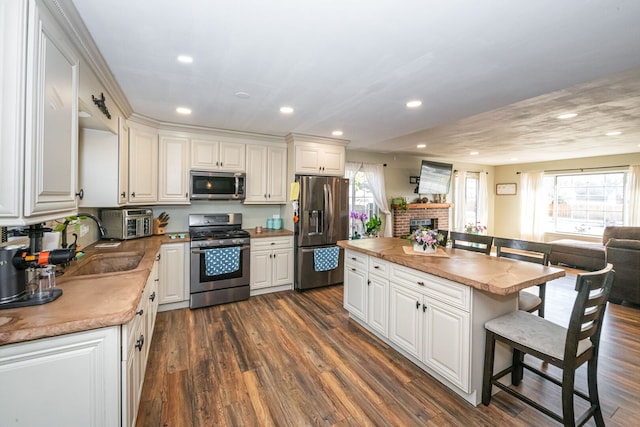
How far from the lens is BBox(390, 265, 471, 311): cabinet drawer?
6.32 feet

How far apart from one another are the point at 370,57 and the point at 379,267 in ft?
5.94

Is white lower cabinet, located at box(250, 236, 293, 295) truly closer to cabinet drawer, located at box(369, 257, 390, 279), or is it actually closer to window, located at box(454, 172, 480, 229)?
cabinet drawer, located at box(369, 257, 390, 279)

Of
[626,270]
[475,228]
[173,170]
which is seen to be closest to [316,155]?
[173,170]

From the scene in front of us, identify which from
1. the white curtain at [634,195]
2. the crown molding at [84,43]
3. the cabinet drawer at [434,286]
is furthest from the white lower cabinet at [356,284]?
the white curtain at [634,195]

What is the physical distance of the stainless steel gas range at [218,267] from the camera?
11.6 feet

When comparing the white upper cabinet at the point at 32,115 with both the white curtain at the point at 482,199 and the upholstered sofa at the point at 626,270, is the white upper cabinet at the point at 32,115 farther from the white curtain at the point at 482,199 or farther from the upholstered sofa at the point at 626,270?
the white curtain at the point at 482,199

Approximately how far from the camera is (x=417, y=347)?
230cm

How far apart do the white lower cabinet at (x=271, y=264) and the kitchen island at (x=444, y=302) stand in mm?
1627

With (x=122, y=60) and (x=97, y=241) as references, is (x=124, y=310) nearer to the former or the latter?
(x=122, y=60)

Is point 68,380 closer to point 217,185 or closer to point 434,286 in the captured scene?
point 434,286

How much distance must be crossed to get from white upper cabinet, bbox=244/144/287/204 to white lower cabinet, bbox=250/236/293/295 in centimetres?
67

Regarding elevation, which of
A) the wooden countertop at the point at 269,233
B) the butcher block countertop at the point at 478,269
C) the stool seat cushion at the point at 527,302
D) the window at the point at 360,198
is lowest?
the stool seat cushion at the point at 527,302

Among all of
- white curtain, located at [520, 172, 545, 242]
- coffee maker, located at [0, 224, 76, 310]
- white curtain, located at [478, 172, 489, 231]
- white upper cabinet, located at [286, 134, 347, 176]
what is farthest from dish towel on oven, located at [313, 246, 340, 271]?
white curtain, located at [520, 172, 545, 242]

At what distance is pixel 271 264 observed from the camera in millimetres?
4141
